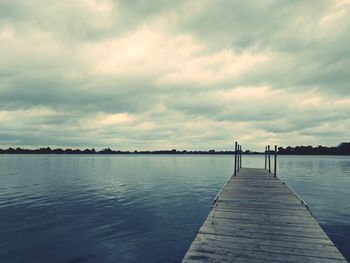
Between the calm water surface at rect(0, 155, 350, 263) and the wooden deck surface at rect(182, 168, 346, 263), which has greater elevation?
the wooden deck surface at rect(182, 168, 346, 263)

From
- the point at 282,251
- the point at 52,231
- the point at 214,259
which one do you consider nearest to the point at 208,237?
the point at 214,259

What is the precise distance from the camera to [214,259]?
6039 mm

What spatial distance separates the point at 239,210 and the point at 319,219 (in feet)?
28.2

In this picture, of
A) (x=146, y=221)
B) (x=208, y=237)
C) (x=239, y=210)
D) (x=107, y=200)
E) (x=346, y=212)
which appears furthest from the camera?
(x=107, y=200)

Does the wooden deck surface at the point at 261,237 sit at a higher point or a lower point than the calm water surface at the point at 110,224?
higher

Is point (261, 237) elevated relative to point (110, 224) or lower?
elevated

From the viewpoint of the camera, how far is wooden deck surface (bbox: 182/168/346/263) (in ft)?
20.4

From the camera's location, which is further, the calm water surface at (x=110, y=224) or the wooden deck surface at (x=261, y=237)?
Result: the calm water surface at (x=110, y=224)

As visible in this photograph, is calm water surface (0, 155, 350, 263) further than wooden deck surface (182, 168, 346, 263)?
Yes

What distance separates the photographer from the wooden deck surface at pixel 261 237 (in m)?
6.21

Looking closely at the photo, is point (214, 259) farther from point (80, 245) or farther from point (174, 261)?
point (80, 245)

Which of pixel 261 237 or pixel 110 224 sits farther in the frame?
pixel 110 224

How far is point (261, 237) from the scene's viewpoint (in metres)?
7.53

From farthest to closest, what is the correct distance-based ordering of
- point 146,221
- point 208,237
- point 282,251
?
point 146,221, point 208,237, point 282,251
